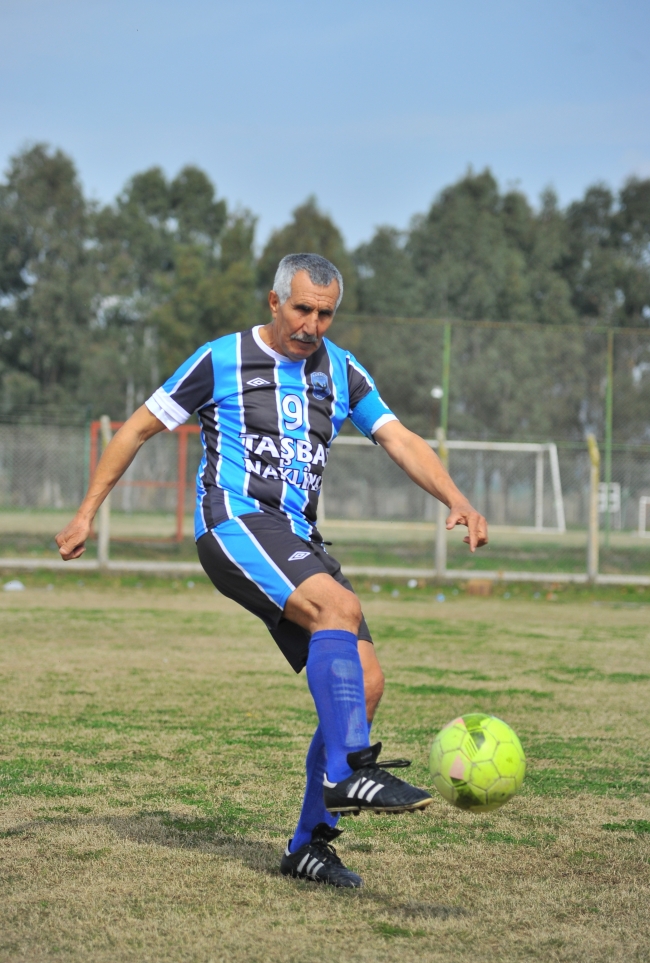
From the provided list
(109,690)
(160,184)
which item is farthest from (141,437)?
(160,184)

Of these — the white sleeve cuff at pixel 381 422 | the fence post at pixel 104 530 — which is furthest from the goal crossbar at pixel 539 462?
the white sleeve cuff at pixel 381 422

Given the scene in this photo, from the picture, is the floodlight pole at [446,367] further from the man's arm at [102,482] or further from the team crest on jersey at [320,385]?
the man's arm at [102,482]

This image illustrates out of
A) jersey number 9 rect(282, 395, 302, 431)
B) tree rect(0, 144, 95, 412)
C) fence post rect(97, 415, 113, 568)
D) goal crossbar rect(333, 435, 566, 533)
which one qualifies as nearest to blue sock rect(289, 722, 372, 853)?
jersey number 9 rect(282, 395, 302, 431)

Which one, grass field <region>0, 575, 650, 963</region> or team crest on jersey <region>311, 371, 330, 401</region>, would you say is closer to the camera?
grass field <region>0, 575, 650, 963</region>

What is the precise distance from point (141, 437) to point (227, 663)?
541cm

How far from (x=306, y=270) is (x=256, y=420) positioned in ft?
1.88

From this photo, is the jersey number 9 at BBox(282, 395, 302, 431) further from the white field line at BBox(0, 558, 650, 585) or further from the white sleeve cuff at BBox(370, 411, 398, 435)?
the white field line at BBox(0, 558, 650, 585)

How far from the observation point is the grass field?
3195 mm

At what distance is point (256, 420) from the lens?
13.1 ft

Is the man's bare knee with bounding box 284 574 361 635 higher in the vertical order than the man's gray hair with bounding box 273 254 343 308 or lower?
lower

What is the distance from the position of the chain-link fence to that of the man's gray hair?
15700 millimetres

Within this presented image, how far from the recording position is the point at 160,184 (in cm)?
5822

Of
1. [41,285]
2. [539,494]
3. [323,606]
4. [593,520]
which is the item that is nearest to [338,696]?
[323,606]

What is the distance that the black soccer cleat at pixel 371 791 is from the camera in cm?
323
